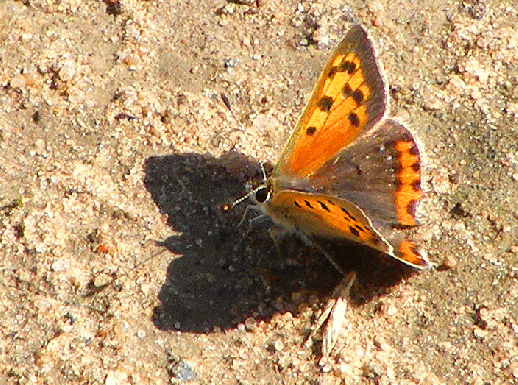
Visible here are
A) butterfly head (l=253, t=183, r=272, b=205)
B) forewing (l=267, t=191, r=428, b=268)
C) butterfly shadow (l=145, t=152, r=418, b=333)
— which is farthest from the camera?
butterfly head (l=253, t=183, r=272, b=205)

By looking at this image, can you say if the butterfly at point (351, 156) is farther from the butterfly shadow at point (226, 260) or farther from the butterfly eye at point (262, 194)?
the butterfly shadow at point (226, 260)

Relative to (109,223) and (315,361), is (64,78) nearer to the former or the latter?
(109,223)

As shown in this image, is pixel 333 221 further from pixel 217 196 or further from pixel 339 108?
pixel 217 196

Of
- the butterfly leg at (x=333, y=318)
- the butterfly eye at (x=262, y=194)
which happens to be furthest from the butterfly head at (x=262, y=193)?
the butterfly leg at (x=333, y=318)

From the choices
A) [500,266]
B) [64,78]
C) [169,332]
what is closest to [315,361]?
[169,332]

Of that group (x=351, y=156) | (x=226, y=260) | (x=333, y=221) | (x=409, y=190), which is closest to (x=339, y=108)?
(x=351, y=156)

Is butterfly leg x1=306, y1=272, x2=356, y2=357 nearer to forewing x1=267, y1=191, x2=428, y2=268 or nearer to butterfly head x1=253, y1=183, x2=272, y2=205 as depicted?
forewing x1=267, y1=191, x2=428, y2=268

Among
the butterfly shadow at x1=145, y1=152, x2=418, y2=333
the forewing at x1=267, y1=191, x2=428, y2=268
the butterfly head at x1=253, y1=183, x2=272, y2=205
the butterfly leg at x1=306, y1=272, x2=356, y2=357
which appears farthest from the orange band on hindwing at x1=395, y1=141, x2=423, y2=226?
the butterfly head at x1=253, y1=183, x2=272, y2=205
